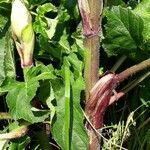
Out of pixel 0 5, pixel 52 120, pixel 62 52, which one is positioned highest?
pixel 0 5

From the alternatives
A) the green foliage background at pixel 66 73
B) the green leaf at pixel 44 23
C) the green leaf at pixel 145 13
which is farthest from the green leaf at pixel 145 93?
the green leaf at pixel 44 23

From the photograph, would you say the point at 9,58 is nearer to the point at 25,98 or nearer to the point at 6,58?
the point at 6,58

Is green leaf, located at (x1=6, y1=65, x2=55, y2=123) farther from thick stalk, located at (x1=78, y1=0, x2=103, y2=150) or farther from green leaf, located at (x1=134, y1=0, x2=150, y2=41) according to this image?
green leaf, located at (x1=134, y1=0, x2=150, y2=41)

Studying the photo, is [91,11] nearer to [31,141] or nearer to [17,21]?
[17,21]

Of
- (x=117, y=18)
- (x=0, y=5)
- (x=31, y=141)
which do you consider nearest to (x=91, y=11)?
(x=117, y=18)

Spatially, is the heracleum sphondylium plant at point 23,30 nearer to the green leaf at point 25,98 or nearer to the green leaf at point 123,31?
the green leaf at point 25,98

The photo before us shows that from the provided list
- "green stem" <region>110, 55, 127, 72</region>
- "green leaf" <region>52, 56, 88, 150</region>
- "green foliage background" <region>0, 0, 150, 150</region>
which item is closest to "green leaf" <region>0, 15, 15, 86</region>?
"green foliage background" <region>0, 0, 150, 150</region>

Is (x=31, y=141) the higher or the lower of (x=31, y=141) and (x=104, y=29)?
the lower

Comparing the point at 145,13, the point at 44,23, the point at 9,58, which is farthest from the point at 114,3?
the point at 9,58
